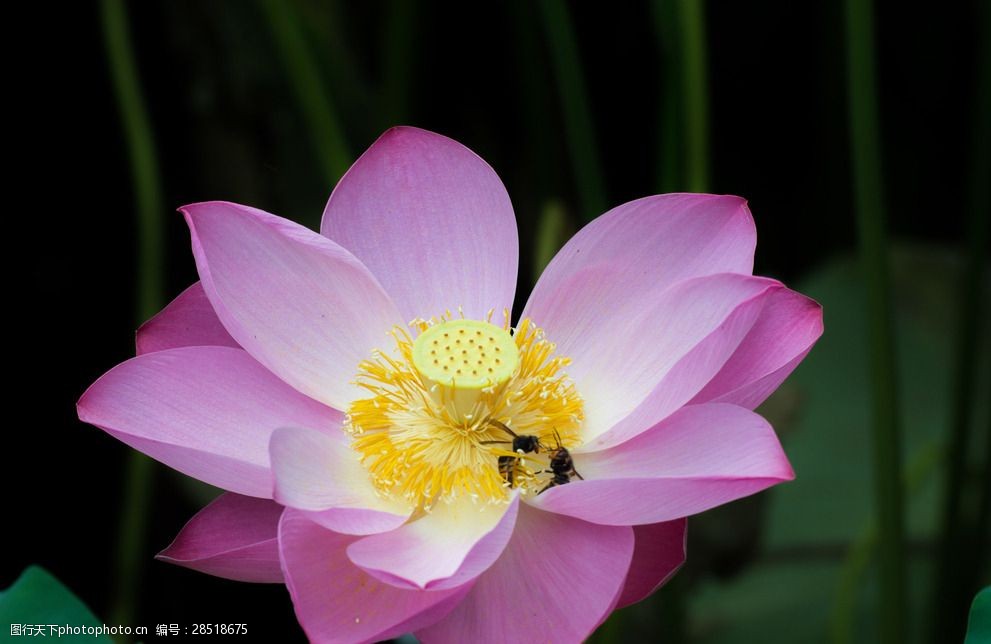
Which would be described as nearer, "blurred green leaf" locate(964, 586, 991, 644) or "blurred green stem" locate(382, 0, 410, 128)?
"blurred green leaf" locate(964, 586, 991, 644)

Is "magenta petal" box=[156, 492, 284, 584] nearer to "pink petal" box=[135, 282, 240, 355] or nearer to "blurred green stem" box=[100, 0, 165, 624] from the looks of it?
"pink petal" box=[135, 282, 240, 355]

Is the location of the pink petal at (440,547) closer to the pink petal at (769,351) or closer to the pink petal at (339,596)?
the pink petal at (339,596)

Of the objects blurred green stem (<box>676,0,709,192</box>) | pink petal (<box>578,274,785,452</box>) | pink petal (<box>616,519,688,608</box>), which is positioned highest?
blurred green stem (<box>676,0,709,192</box>)

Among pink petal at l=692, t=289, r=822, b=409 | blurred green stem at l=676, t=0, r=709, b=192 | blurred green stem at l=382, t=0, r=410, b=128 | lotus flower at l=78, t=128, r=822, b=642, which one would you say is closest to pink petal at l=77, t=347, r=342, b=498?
lotus flower at l=78, t=128, r=822, b=642

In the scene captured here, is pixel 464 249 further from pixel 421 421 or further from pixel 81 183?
pixel 81 183

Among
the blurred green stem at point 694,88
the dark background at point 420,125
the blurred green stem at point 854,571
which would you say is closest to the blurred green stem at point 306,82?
the dark background at point 420,125

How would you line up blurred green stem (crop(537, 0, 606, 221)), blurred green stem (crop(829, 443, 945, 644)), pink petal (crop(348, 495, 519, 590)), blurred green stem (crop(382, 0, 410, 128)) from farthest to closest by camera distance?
1. blurred green stem (crop(382, 0, 410, 128))
2. blurred green stem (crop(829, 443, 945, 644))
3. blurred green stem (crop(537, 0, 606, 221))
4. pink petal (crop(348, 495, 519, 590))

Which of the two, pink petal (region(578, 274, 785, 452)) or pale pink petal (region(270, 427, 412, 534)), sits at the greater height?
pink petal (region(578, 274, 785, 452))
